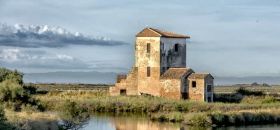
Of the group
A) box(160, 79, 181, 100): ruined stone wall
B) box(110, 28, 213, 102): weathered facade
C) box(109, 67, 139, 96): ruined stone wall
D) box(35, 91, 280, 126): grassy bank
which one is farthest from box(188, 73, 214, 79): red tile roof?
box(109, 67, 139, 96): ruined stone wall

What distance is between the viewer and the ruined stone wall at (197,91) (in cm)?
5497

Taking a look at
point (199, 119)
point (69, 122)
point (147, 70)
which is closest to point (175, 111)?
point (199, 119)

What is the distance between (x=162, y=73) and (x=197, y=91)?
3.95m

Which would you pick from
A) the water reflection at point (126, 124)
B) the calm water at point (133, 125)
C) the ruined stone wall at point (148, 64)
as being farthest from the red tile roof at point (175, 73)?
the calm water at point (133, 125)

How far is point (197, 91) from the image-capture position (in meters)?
55.4

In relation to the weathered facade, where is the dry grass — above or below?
below

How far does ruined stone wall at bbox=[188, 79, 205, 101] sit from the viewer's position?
55.0 metres

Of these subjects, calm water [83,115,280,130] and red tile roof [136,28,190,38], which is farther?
red tile roof [136,28,190,38]

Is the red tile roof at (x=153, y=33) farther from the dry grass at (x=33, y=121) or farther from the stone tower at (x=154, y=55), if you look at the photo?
the dry grass at (x=33, y=121)

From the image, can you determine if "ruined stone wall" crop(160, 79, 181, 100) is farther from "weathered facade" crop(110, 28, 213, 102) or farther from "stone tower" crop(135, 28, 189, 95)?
"stone tower" crop(135, 28, 189, 95)

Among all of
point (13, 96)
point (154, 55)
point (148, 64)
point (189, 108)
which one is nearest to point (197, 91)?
point (154, 55)

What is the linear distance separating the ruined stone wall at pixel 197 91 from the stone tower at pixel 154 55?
9.65ft

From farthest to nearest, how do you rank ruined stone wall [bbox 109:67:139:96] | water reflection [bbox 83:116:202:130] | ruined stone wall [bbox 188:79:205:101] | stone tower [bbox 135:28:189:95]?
ruined stone wall [bbox 109:67:139:96]
stone tower [bbox 135:28:189:95]
ruined stone wall [bbox 188:79:205:101]
water reflection [bbox 83:116:202:130]

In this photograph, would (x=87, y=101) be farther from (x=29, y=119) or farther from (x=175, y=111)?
(x=29, y=119)
